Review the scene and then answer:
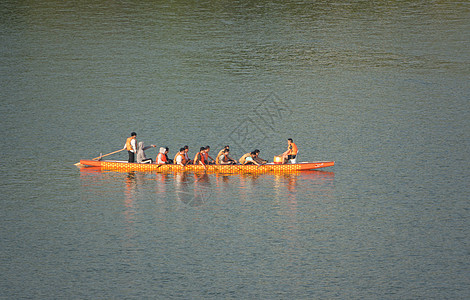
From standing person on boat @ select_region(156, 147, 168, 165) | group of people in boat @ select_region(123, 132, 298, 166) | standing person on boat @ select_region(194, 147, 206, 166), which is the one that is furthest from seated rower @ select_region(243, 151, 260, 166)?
standing person on boat @ select_region(156, 147, 168, 165)

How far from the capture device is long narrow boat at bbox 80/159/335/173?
1567 inches

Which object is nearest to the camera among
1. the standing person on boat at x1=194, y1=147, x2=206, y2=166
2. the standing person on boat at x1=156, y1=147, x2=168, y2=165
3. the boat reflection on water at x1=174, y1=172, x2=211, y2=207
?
the boat reflection on water at x1=174, y1=172, x2=211, y2=207

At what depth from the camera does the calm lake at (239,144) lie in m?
29.2

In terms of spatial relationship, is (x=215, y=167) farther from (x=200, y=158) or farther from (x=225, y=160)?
(x=200, y=158)

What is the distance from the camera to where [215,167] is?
39719 millimetres

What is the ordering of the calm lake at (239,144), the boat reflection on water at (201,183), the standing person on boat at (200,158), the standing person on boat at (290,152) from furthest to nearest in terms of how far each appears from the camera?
the standing person on boat at (290,152) → the standing person on boat at (200,158) → the boat reflection on water at (201,183) → the calm lake at (239,144)

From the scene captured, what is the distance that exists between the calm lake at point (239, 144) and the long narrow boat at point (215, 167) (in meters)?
0.49

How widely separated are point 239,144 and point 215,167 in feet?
23.9

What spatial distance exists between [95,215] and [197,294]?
921 centimetres

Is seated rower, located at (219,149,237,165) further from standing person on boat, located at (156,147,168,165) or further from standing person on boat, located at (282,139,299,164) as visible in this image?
standing person on boat, located at (156,147,168,165)

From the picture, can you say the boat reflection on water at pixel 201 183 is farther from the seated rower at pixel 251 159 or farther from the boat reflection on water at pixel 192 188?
the seated rower at pixel 251 159

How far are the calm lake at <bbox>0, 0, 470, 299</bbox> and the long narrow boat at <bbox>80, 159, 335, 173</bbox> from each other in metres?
0.49

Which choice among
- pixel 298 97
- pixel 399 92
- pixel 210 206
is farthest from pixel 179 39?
pixel 210 206

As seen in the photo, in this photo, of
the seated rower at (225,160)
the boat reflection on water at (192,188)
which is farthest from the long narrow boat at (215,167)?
the boat reflection on water at (192,188)
